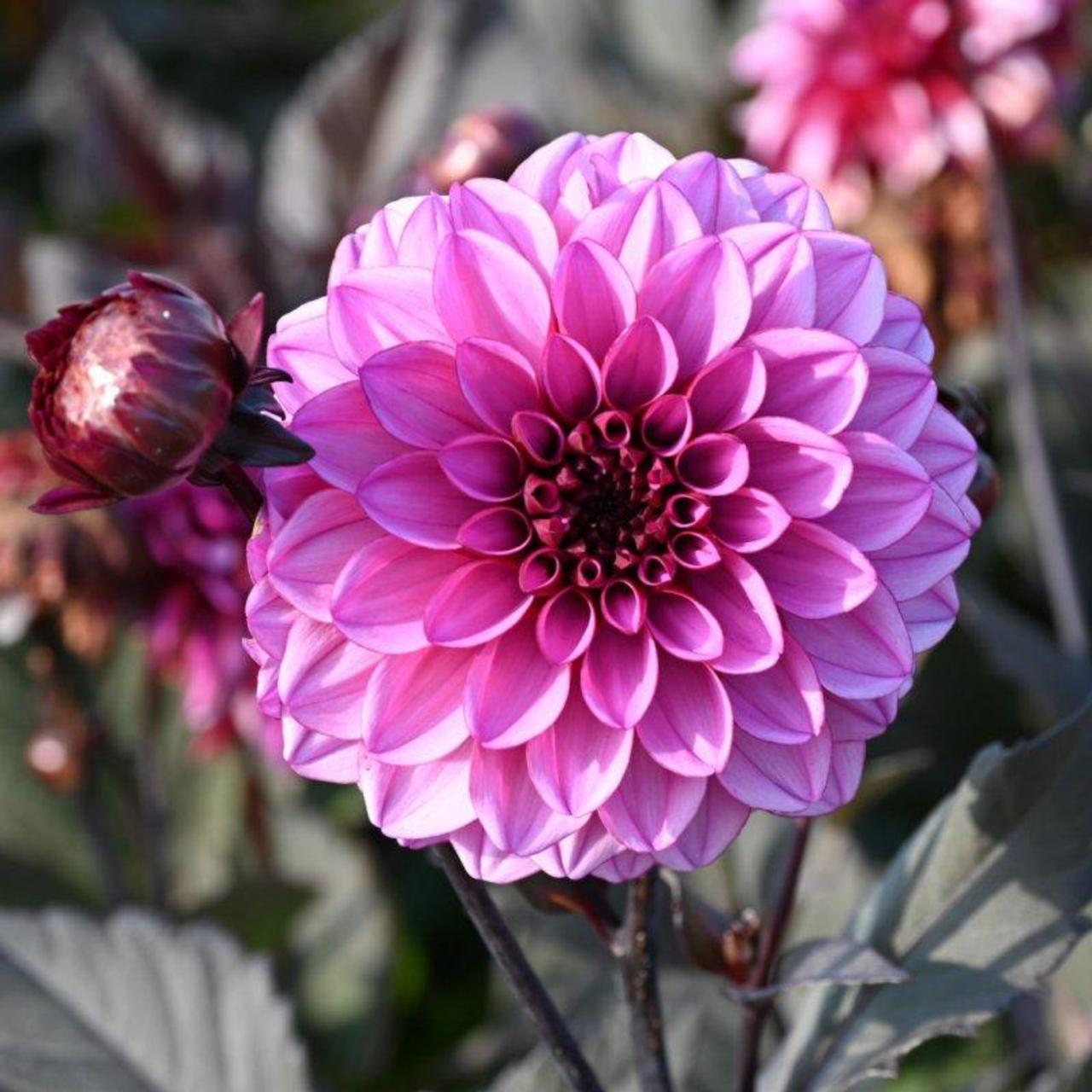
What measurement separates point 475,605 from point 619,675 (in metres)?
0.06

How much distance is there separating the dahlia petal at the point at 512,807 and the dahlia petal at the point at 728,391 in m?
0.14

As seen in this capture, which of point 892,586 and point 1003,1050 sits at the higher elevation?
point 892,586

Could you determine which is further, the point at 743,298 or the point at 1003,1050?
the point at 1003,1050

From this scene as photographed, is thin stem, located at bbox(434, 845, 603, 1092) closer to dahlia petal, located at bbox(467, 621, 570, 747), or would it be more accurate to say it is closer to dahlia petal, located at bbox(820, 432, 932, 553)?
dahlia petal, located at bbox(467, 621, 570, 747)

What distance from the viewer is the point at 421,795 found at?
1.68 feet

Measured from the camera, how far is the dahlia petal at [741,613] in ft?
1.65

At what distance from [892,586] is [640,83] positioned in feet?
4.87

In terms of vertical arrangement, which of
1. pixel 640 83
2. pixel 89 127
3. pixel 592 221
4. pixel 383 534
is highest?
pixel 592 221

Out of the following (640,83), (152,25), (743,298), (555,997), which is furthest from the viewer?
(152,25)

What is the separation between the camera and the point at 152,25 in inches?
86.5

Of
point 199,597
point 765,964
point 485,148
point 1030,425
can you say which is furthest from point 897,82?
point 765,964

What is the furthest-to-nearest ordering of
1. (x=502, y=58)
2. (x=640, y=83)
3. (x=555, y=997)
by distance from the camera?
(x=640, y=83) < (x=502, y=58) < (x=555, y=997)

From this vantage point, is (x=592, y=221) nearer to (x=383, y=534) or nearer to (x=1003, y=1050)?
(x=383, y=534)

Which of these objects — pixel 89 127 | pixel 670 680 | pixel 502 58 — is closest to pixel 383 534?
pixel 670 680
